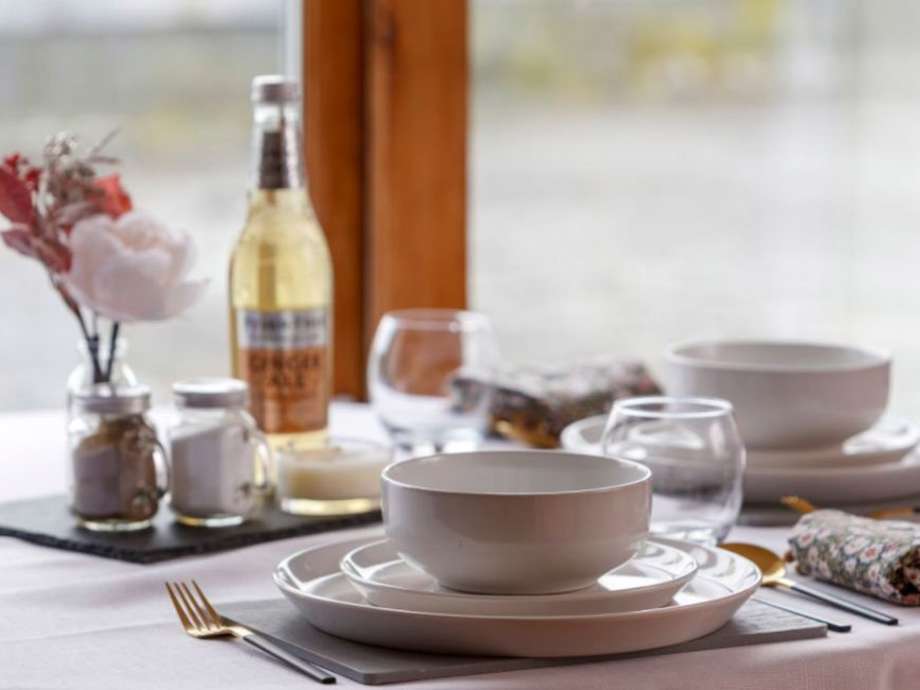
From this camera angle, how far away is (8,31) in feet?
6.79

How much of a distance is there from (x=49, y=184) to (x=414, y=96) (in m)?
1.22

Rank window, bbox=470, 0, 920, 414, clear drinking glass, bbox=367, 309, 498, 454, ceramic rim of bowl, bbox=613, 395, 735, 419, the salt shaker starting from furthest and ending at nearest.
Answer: window, bbox=470, 0, 920, 414
clear drinking glass, bbox=367, 309, 498, 454
the salt shaker
ceramic rim of bowl, bbox=613, 395, 735, 419

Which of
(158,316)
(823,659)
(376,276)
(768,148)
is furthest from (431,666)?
(768,148)

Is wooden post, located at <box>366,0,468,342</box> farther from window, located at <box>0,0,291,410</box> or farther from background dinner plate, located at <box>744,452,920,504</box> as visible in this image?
background dinner plate, located at <box>744,452,920,504</box>

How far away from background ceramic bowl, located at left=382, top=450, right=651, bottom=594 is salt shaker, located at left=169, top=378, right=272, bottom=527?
0.97 ft

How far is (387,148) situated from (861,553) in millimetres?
1475

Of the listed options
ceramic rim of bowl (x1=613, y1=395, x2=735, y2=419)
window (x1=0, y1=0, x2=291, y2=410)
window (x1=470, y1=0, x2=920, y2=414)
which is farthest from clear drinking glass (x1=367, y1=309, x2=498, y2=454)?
window (x1=470, y1=0, x2=920, y2=414)

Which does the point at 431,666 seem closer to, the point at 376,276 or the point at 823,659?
the point at 823,659

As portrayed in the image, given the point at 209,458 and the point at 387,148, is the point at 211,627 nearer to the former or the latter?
the point at 209,458

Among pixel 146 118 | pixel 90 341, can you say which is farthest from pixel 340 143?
pixel 90 341

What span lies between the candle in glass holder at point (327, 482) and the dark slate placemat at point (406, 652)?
285mm

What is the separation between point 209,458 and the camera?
3.33 ft

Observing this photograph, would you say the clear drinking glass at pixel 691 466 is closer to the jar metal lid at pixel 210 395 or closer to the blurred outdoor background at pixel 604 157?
the jar metal lid at pixel 210 395

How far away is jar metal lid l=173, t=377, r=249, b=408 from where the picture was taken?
3.30 feet
